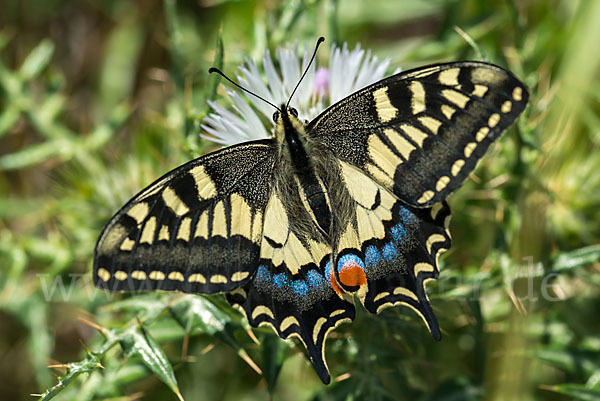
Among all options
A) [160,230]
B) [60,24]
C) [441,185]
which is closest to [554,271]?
[441,185]

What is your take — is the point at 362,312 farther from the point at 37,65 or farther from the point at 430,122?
the point at 37,65

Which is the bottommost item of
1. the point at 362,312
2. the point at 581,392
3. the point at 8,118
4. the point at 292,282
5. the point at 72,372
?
the point at 581,392

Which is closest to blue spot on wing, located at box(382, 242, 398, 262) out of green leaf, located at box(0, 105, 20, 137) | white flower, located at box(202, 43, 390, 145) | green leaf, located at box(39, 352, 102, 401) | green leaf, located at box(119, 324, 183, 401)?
white flower, located at box(202, 43, 390, 145)

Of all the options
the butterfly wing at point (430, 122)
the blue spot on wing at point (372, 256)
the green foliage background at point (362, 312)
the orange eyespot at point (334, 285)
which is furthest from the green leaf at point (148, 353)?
the butterfly wing at point (430, 122)

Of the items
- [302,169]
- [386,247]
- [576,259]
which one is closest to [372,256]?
[386,247]

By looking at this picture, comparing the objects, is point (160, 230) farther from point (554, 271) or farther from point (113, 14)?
point (113, 14)
